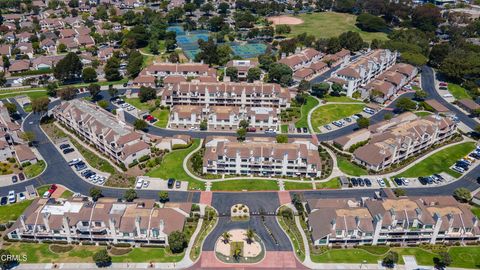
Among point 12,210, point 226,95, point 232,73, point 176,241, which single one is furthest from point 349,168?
point 12,210

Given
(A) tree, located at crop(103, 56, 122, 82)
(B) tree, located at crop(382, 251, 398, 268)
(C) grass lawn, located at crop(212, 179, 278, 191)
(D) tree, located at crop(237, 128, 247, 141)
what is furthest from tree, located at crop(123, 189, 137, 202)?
(A) tree, located at crop(103, 56, 122, 82)

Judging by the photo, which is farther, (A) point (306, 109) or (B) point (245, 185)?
(A) point (306, 109)

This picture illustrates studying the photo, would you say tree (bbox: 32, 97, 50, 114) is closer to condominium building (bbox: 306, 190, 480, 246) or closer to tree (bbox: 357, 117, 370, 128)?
condominium building (bbox: 306, 190, 480, 246)

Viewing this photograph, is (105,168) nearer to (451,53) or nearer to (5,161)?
(5,161)

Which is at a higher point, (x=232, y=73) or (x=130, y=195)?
(x=232, y=73)

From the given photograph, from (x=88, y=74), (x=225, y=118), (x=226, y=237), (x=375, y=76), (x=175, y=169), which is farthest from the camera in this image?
(x=375, y=76)

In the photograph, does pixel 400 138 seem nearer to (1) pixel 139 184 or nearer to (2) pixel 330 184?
(2) pixel 330 184
